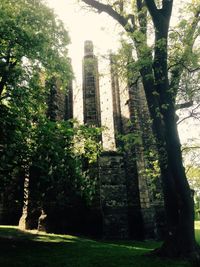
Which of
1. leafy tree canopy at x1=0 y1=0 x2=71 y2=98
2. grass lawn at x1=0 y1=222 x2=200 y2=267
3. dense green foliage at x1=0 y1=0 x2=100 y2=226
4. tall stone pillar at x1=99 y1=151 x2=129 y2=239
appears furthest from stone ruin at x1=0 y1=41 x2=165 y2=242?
dense green foliage at x1=0 y1=0 x2=100 y2=226

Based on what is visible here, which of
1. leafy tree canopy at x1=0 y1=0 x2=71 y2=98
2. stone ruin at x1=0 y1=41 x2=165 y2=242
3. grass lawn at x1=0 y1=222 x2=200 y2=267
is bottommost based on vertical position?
grass lawn at x1=0 y1=222 x2=200 y2=267

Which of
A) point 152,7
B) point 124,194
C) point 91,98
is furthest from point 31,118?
point 152,7

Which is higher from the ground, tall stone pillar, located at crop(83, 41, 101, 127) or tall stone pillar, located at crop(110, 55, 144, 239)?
tall stone pillar, located at crop(83, 41, 101, 127)

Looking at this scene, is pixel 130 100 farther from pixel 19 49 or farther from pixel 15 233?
pixel 15 233

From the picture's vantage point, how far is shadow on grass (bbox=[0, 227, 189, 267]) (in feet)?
24.3

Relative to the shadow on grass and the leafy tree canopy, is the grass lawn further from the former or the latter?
the leafy tree canopy

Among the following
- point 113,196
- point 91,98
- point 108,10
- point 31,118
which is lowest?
point 113,196

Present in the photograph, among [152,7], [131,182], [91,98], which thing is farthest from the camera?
[91,98]

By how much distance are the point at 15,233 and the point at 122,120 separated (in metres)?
7.83

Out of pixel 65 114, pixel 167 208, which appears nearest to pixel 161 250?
pixel 167 208

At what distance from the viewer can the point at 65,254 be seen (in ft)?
28.5

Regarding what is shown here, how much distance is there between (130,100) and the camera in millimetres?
15023

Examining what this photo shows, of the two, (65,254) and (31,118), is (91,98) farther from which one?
(65,254)

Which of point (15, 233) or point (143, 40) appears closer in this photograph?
point (143, 40)
